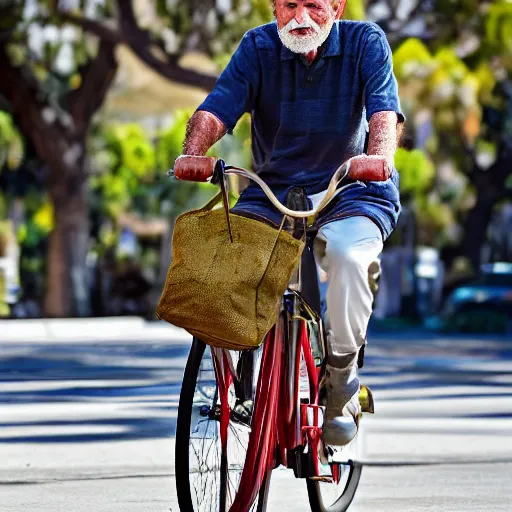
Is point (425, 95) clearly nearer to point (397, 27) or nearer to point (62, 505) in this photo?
point (397, 27)

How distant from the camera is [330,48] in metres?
6.02

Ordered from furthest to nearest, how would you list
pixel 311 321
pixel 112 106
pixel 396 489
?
pixel 112 106
pixel 396 489
pixel 311 321

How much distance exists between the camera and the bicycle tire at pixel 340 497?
249 inches

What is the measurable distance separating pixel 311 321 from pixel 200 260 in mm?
609

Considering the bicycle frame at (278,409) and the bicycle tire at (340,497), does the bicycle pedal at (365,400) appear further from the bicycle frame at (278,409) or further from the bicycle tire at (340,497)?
the bicycle frame at (278,409)

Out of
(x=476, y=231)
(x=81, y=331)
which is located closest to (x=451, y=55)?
(x=81, y=331)

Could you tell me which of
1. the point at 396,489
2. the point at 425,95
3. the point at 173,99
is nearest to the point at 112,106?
the point at 173,99

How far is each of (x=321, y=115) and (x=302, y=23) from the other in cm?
34

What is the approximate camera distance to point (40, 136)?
30.2 m

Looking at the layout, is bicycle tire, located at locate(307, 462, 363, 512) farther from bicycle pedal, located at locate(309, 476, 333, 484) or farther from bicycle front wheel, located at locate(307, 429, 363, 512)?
bicycle pedal, located at locate(309, 476, 333, 484)

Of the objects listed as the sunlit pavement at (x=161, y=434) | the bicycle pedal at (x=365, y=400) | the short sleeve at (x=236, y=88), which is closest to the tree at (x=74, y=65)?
the sunlit pavement at (x=161, y=434)

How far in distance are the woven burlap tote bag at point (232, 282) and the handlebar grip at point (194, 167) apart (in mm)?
181

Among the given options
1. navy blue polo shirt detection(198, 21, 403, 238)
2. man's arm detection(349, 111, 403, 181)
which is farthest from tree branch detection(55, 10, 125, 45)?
man's arm detection(349, 111, 403, 181)

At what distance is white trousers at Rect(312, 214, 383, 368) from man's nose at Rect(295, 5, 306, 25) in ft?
2.17
